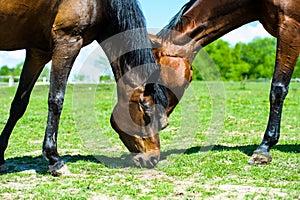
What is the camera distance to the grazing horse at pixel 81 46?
14.9ft

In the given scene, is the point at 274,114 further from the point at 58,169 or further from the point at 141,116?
the point at 58,169

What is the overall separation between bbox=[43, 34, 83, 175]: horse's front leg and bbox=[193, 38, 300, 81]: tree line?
68.6 m

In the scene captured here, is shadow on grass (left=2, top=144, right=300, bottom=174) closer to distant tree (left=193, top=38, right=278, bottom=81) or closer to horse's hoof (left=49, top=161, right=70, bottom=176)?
horse's hoof (left=49, top=161, right=70, bottom=176)

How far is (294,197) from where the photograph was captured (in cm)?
387

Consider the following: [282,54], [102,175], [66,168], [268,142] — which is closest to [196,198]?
[102,175]

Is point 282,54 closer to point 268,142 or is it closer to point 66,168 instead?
point 268,142

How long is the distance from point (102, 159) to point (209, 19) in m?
2.47

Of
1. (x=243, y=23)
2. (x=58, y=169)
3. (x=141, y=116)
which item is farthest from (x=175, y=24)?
(x=58, y=169)

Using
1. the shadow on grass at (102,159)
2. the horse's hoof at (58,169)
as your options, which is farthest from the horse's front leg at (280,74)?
the horse's hoof at (58,169)

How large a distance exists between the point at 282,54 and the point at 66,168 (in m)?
3.18

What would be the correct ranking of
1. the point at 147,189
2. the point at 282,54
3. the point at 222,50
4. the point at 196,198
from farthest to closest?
the point at 222,50, the point at 282,54, the point at 147,189, the point at 196,198

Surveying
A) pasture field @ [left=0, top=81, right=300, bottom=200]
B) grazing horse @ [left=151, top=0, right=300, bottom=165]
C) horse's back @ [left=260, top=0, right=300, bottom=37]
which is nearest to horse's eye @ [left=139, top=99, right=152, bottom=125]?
pasture field @ [left=0, top=81, right=300, bottom=200]

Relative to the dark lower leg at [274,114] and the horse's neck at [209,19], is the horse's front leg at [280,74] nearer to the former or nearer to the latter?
the dark lower leg at [274,114]

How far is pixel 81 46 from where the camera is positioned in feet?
15.9
